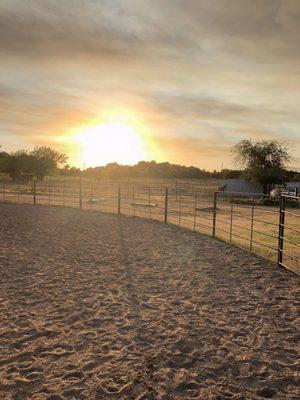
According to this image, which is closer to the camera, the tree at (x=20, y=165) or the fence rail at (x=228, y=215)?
the fence rail at (x=228, y=215)

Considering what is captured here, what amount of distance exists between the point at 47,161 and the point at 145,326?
2301 inches

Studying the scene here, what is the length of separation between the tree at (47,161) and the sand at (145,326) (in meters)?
52.9

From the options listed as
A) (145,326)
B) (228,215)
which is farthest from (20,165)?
(145,326)

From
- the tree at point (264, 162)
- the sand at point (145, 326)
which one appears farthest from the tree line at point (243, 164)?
→ the sand at point (145, 326)

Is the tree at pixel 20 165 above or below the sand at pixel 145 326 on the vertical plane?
above

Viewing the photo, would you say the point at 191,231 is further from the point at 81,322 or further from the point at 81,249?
the point at 81,322

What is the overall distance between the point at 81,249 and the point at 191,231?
548 centimetres

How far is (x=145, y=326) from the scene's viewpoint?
501 cm

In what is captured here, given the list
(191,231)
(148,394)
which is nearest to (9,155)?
(191,231)

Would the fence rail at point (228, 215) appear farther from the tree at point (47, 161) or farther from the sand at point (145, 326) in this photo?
the tree at point (47, 161)

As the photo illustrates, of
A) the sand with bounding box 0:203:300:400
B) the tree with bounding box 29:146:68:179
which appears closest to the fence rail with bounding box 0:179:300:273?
the sand with bounding box 0:203:300:400

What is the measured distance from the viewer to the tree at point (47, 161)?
60656mm

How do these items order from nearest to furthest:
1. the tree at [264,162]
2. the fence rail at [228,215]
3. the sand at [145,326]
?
the sand at [145,326] → the fence rail at [228,215] → the tree at [264,162]

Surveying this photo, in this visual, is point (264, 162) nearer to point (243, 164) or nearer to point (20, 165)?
point (243, 164)
